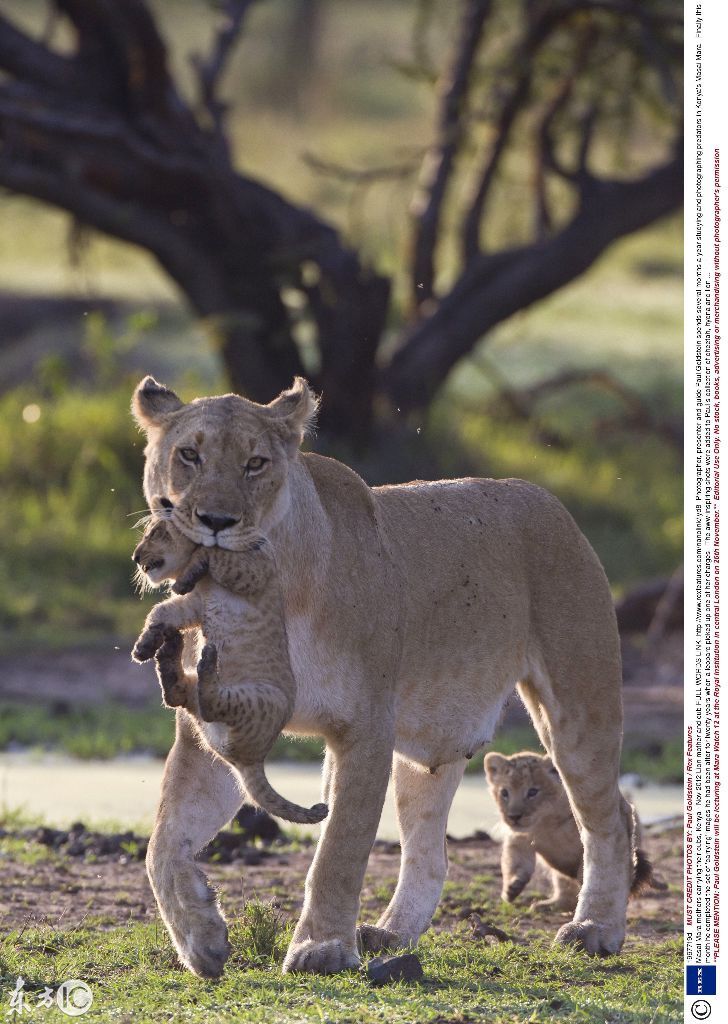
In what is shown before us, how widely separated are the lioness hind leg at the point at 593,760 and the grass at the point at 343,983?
0.21m

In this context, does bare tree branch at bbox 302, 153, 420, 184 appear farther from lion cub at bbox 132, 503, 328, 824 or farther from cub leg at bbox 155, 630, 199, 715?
cub leg at bbox 155, 630, 199, 715

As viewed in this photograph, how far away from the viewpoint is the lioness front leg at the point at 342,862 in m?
4.05

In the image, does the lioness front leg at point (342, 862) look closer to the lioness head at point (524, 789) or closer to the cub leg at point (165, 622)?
the cub leg at point (165, 622)

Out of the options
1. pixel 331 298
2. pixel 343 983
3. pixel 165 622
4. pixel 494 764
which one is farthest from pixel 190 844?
pixel 331 298

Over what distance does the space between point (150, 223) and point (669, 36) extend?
408 cm

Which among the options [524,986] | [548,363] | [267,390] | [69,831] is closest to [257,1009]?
[524,986]

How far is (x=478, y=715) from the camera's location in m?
4.79

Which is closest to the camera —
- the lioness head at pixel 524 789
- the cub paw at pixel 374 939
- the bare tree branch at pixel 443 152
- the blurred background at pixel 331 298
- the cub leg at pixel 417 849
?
the cub paw at pixel 374 939

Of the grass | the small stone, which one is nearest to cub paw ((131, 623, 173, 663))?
the grass

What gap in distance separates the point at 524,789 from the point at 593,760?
1.75 feet

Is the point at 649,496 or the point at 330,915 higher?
the point at 649,496

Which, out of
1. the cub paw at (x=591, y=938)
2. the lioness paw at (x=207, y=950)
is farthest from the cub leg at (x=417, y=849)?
the lioness paw at (x=207, y=950)

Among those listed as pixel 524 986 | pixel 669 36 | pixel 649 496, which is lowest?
pixel 524 986

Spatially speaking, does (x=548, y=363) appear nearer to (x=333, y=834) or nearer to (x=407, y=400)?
(x=407, y=400)
